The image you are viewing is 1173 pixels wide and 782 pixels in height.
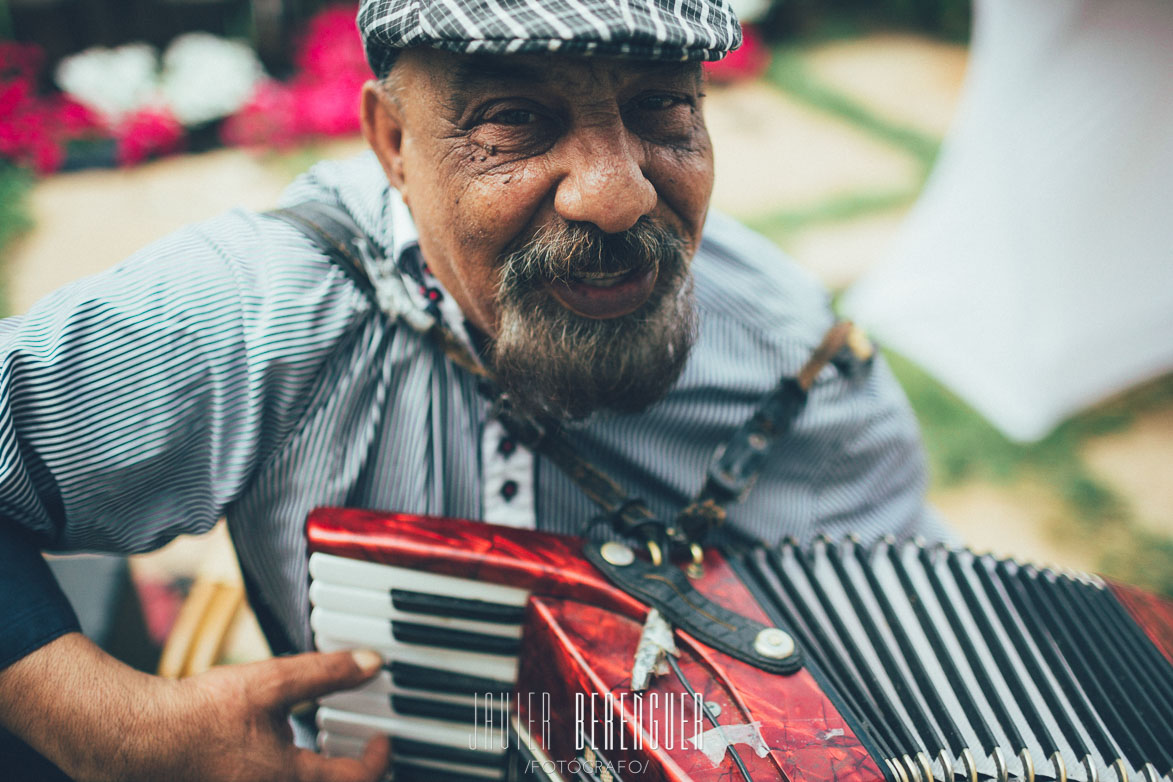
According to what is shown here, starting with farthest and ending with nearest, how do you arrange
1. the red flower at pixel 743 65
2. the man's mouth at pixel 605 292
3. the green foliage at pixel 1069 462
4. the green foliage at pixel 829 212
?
the red flower at pixel 743 65, the green foliage at pixel 829 212, the green foliage at pixel 1069 462, the man's mouth at pixel 605 292

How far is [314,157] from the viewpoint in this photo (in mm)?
4777

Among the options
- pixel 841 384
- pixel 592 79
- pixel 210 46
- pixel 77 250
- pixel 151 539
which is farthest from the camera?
pixel 210 46

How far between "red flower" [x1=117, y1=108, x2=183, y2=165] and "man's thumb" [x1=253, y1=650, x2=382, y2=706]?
414cm

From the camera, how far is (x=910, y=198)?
4.80m

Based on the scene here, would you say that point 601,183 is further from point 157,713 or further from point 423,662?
point 157,713

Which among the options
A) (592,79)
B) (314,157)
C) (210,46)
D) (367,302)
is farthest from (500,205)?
(210,46)

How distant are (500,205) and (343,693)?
0.95 metres

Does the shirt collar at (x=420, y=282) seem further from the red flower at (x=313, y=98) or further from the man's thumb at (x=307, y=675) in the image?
the red flower at (x=313, y=98)

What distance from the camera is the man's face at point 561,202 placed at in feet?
3.95

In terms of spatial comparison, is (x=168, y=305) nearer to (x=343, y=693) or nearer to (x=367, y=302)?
(x=367, y=302)

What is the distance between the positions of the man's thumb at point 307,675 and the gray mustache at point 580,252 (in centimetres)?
72

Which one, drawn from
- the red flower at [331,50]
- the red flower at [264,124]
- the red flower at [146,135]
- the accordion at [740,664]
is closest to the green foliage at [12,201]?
the red flower at [146,135]

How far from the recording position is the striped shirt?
129cm

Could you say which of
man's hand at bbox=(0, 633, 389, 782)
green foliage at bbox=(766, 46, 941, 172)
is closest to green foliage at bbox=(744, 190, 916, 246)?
green foliage at bbox=(766, 46, 941, 172)
